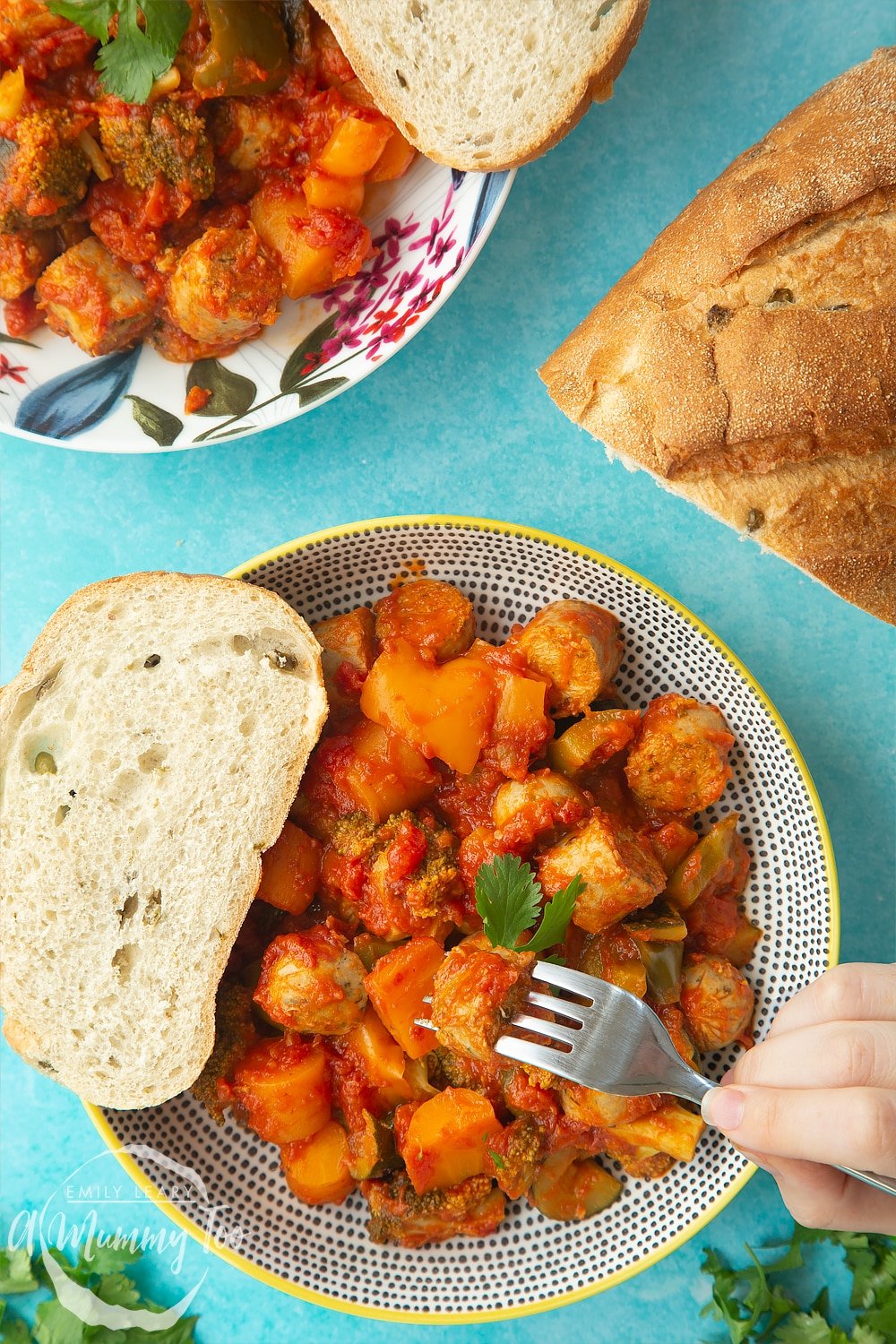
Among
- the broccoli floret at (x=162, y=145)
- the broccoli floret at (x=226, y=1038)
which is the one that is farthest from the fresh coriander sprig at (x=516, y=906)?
the broccoli floret at (x=162, y=145)

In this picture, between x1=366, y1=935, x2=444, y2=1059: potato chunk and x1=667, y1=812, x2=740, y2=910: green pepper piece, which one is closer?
x1=366, y1=935, x2=444, y2=1059: potato chunk

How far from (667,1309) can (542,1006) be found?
1.32 metres

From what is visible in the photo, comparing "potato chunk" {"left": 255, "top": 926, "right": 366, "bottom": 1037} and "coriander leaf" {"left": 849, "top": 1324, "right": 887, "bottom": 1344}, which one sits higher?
"potato chunk" {"left": 255, "top": 926, "right": 366, "bottom": 1037}

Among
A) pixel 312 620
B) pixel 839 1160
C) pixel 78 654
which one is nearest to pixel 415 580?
pixel 312 620

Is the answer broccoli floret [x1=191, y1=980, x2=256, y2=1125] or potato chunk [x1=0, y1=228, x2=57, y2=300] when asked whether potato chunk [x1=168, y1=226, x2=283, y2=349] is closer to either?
potato chunk [x1=0, y1=228, x2=57, y2=300]

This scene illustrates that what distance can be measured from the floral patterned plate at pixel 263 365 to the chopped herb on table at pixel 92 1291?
233 cm

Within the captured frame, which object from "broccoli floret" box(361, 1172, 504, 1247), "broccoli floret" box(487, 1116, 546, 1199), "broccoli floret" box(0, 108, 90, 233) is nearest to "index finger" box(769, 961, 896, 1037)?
"broccoli floret" box(487, 1116, 546, 1199)

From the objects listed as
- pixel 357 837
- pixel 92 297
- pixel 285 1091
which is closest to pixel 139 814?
pixel 357 837

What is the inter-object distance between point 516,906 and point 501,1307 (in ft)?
A: 3.66

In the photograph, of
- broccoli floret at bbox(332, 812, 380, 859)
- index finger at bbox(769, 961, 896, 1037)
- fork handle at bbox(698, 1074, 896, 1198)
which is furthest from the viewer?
broccoli floret at bbox(332, 812, 380, 859)

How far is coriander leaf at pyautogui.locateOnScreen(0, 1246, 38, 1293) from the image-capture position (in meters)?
3.12

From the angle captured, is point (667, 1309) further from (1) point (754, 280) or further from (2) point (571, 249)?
(2) point (571, 249)

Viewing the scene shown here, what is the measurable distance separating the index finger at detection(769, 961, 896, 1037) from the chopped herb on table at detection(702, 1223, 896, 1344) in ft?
3.52

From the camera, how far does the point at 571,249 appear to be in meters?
3.11
